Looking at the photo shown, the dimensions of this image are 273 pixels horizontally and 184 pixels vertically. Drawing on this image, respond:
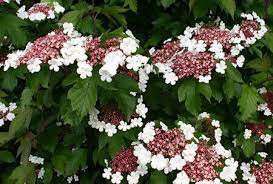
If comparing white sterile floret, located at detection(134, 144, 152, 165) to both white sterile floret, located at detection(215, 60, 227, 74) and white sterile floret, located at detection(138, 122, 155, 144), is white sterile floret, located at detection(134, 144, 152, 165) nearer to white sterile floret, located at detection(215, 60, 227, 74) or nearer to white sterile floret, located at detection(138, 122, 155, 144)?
white sterile floret, located at detection(138, 122, 155, 144)

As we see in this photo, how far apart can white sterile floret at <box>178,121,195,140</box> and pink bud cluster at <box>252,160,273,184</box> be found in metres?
0.67

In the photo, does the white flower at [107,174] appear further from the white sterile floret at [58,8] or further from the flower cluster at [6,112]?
the white sterile floret at [58,8]

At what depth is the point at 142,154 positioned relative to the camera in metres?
2.43

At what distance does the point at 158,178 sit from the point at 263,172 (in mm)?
821

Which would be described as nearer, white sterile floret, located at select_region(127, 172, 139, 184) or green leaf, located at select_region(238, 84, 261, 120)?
white sterile floret, located at select_region(127, 172, 139, 184)

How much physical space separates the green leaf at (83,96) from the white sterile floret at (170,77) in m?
0.53

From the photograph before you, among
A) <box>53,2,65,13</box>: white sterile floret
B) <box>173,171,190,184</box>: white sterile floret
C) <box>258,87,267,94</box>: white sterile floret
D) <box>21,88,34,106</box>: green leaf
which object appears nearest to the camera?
<box>173,171,190,184</box>: white sterile floret

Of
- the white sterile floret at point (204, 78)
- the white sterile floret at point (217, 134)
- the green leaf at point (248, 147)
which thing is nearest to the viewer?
the white sterile floret at point (204, 78)

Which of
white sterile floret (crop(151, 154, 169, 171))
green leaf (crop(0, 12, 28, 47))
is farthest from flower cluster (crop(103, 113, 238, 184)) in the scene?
green leaf (crop(0, 12, 28, 47))

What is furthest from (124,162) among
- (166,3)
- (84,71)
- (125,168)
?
(166,3)

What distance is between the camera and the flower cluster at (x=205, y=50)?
2.70m

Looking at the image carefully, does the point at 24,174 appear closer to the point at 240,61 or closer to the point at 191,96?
the point at 191,96

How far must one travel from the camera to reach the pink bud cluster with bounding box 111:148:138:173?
8.49 feet

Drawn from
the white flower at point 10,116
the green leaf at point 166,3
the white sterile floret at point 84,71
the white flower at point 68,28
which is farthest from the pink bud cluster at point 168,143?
the white flower at point 10,116
